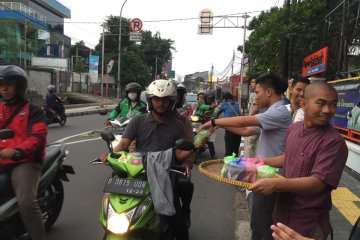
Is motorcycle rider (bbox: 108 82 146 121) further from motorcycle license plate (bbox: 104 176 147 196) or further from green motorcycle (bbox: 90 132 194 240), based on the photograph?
motorcycle license plate (bbox: 104 176 147 196)

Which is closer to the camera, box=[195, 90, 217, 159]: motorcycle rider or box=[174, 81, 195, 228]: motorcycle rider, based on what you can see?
box=[174, 81, 195, 228]: motorcycle rider

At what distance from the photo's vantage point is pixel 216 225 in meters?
4.75

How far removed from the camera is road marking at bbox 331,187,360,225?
16.4 feet

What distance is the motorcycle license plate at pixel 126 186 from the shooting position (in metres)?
2.81

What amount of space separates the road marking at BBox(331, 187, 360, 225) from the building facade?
77.9ft

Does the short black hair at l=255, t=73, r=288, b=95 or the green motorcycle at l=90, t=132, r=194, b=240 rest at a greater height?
the short black hair at l=255, t=73, r=288, b=95

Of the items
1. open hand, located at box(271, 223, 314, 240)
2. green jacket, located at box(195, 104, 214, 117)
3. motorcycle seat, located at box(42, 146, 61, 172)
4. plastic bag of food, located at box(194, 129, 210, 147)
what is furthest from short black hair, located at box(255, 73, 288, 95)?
green jacket, located at box(195, 104, 214, 117)

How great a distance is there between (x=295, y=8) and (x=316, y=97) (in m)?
15.0

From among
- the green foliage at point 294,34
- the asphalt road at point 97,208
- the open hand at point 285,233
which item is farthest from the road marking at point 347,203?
the green foliage at point 294,34

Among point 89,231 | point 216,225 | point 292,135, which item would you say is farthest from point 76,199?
point 292,135

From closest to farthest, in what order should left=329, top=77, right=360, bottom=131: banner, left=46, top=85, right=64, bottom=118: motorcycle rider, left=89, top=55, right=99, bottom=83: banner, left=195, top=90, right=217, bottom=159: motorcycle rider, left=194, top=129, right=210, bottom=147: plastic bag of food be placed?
left=194, top=129, right=210, bottom=147: plastic bag of food
left=329, top=77, right=360, bottom=131: banner
left=195, top=90, right=217, bottom=159: motorcycle rider
left=46, top=85, right=64, bottom=118: motorcycle rider
left=89, top=55, right=99, bottom=83: banner

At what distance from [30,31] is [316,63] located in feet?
129

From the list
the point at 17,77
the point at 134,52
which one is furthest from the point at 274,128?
the point at 134,52

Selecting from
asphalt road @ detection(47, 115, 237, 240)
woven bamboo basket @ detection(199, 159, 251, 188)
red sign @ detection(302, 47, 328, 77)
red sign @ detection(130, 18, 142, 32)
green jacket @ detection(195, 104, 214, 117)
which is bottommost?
asphalt road @ detection(47, 115, 237, 240)
